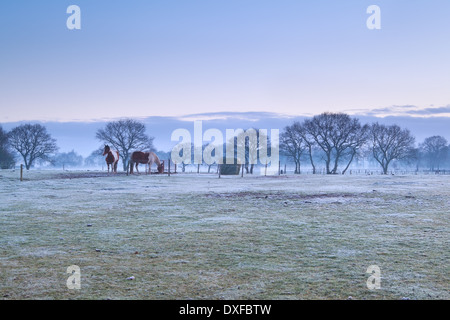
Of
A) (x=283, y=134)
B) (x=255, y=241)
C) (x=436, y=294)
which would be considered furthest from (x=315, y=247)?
(x=283, y=134)

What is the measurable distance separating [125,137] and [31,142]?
87.9 ft

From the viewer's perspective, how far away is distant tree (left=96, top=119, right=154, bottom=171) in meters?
99.0

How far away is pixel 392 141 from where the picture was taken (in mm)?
105125

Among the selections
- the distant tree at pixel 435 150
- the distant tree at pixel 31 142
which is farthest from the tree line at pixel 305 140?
the distant tree at pixel 435 150

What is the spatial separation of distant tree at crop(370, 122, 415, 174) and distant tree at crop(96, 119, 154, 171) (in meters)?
60.1

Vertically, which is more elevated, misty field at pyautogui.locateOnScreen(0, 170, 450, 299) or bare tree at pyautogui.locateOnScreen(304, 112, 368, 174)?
bare tree at pyautogui.locateOnScreen(304, 112, 368, 174)

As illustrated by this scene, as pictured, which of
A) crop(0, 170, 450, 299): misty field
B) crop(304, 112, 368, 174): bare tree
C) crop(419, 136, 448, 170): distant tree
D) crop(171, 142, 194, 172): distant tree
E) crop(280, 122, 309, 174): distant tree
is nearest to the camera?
crop(0, 170, 450, 299): misty field

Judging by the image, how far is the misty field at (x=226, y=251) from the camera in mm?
7395

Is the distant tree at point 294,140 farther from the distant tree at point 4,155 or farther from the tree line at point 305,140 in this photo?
the distant tree at point 4,155

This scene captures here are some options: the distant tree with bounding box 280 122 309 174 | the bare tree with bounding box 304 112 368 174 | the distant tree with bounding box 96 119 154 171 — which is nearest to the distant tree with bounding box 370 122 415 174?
the bare tree with bounding box 304 112 368 174

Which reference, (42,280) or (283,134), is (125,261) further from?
(283,134)

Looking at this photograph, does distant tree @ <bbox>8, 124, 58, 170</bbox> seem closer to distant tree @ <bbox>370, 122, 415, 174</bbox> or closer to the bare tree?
the bare tree

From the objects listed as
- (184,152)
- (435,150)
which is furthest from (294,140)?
(435,150)

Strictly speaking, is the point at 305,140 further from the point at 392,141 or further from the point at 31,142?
the point at 31,142
